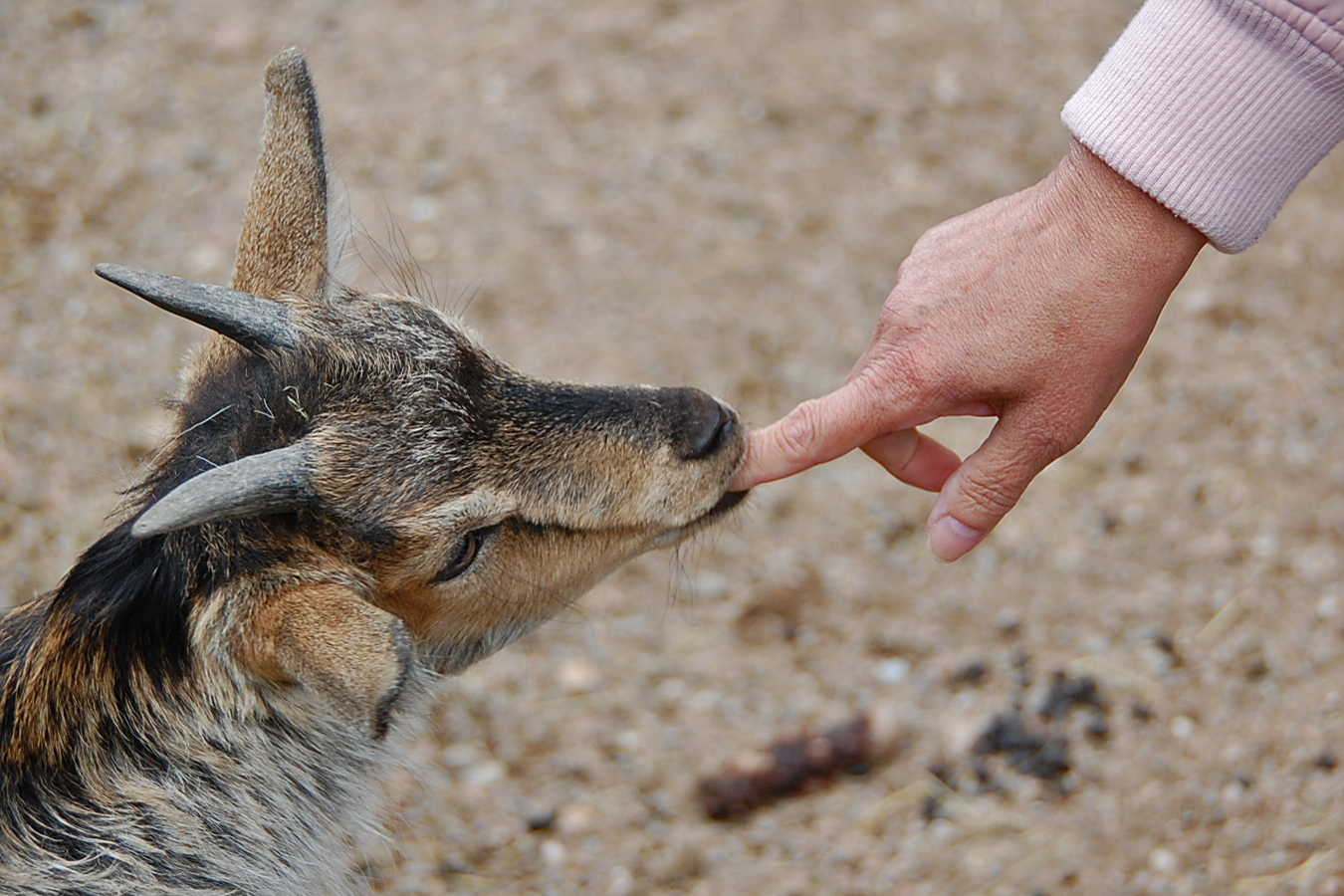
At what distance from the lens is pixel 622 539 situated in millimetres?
3387

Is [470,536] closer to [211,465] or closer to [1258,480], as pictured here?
[211,465]

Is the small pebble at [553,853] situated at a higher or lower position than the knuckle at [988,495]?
lower

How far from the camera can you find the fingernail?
296 cm

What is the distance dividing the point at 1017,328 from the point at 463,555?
1460mm

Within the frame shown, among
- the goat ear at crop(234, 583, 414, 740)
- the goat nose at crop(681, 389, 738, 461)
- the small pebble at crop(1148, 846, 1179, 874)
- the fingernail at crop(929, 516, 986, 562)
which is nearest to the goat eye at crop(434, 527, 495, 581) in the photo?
the goat ear at crop(234, 583, 414, 740)

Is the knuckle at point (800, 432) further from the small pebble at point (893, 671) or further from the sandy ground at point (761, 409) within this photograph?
the small pebble at point (893, 671)

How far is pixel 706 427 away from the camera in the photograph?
3338 mm

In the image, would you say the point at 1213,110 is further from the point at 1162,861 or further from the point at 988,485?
the point at 1162,861

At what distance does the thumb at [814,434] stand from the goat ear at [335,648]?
1036 mm

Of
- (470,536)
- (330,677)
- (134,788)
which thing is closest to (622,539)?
(470,536)

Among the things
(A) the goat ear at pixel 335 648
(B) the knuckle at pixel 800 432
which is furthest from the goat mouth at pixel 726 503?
(A) the goat ear at pixel 335 648

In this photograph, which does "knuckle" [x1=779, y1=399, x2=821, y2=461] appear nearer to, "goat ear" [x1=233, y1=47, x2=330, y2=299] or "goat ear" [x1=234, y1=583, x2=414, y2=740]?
"goat ear" [x1=234, y1=583, x2=414, y2=740]

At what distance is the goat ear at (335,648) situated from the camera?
2564 mm

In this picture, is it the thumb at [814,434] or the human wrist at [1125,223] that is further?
the thumb at [814,434]
